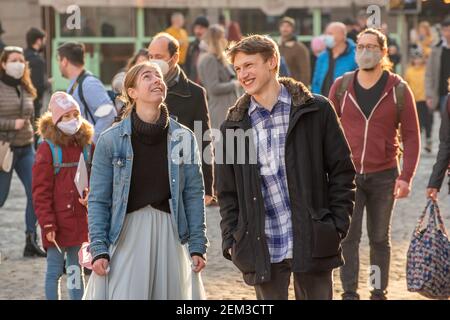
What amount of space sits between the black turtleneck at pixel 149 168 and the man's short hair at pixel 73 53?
157 inches

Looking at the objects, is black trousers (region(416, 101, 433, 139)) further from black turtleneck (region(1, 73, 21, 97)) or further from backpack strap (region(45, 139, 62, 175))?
backpack strap (region(45, 139, 62, 175))

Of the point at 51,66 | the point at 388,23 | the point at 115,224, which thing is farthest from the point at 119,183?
the point at 388,23

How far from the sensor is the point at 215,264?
35.9ft

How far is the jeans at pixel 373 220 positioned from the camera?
902 centimetres

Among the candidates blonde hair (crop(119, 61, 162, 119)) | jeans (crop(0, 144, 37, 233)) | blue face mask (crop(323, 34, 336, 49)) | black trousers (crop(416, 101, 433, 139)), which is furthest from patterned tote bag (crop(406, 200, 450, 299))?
black trousers (crop(416, 101, 433, 139))

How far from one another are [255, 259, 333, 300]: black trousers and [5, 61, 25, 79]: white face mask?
5.78 metres

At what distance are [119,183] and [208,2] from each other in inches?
745

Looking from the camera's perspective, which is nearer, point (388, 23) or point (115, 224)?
point (115, 224)

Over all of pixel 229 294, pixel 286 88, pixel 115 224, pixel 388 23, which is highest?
pixel 388 23

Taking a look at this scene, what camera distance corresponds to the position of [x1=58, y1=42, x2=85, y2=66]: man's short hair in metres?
10.5

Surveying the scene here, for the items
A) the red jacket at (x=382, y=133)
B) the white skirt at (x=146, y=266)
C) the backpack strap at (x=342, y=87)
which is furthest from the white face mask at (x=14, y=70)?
the white skirt at (x=146, y=266)
